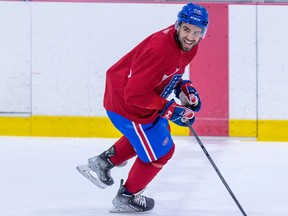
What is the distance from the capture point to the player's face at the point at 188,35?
293cm

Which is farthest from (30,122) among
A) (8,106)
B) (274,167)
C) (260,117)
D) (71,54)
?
(274,167)

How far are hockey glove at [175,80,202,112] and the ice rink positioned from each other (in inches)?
18.0

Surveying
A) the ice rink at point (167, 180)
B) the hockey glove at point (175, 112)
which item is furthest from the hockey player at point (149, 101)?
the ice rink at point (167, 180)

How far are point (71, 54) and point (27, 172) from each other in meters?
1.70

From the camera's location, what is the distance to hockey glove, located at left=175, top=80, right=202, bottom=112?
3.15m

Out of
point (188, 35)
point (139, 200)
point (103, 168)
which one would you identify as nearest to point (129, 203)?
point (139, 200)

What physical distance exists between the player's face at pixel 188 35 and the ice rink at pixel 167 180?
72cm

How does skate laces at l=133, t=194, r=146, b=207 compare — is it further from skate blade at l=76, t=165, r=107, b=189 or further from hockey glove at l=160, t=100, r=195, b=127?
hockey glove at l=160, t=100, r=195, b=127

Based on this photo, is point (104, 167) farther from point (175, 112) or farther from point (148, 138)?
point (175, 112)

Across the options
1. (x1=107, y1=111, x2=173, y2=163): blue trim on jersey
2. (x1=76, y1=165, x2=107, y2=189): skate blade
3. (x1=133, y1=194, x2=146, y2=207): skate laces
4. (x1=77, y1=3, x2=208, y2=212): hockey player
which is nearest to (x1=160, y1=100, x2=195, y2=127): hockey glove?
(x1=77, y1=3, x2=208, y2=212): hockey player

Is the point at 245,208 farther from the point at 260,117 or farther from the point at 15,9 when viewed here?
the point at 15,9

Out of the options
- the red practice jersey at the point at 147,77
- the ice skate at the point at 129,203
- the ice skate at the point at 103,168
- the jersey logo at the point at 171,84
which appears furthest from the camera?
the ice skate at the point at 103,168

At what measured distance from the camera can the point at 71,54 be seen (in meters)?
5.66

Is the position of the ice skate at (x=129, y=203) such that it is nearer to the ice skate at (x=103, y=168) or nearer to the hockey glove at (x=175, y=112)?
the ice skate at (x=103, y=168)
